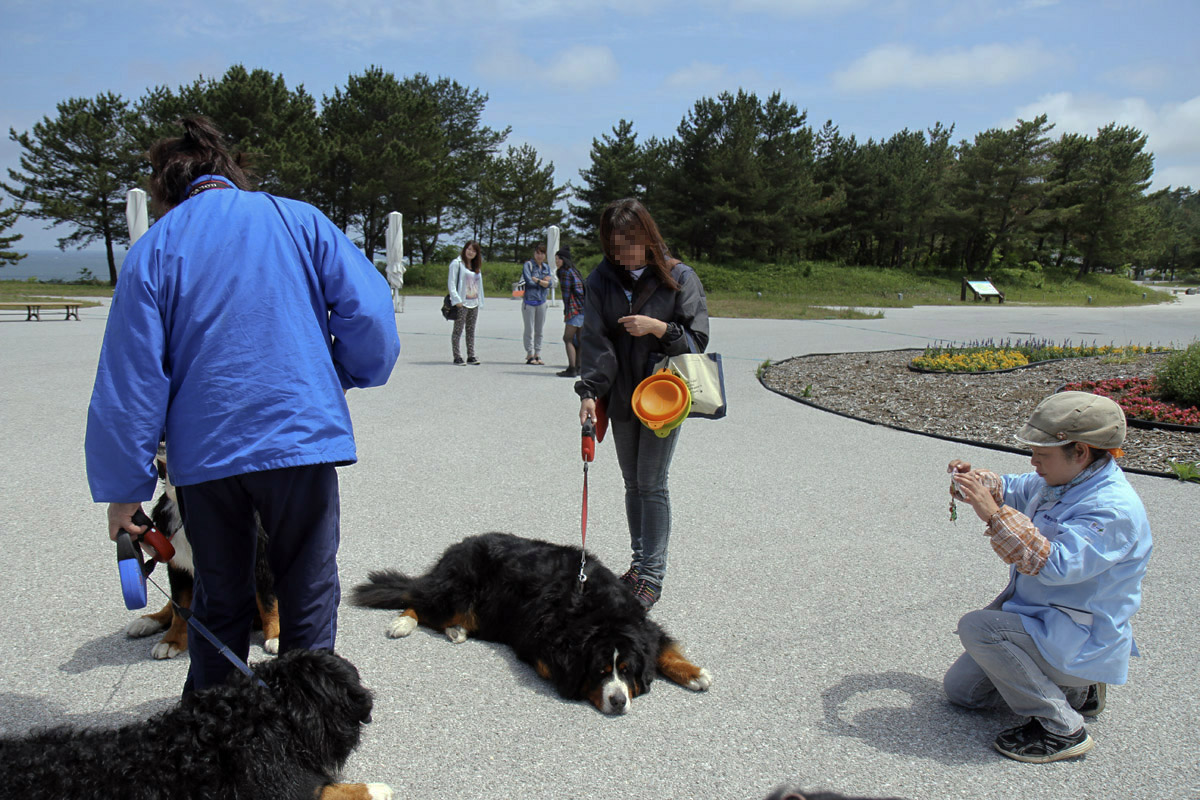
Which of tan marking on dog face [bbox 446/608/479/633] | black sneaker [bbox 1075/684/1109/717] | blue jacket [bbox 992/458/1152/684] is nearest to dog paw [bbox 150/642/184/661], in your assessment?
tan marking on dog face [bbox 446/608/479/633]

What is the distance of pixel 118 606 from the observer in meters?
3.70

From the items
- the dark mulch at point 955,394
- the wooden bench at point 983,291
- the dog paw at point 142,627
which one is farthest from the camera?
the wooden bench at point 983,291

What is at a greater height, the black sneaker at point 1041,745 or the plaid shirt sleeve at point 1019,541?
the plaid shirt sleeve at point 1019,541

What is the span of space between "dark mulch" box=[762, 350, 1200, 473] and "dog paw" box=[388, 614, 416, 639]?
608 cm

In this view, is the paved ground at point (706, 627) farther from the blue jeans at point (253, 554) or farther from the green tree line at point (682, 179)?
the green tree line at point (682, 179)

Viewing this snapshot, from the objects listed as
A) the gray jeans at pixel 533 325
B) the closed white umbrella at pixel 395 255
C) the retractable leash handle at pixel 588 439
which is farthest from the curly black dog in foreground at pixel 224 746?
the closed white umbrella at pixel 395 255

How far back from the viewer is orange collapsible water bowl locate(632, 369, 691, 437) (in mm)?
3535

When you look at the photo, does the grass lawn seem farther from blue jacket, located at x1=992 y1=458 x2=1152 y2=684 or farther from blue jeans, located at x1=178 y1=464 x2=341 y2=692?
blue jeans, located at x1=178 y1=464 x2=341 y2=692

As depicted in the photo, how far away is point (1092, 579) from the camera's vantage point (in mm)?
2650

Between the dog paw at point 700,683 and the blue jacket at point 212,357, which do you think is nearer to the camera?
the blue jacket at point 212,357

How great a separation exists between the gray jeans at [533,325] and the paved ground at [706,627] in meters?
4.19

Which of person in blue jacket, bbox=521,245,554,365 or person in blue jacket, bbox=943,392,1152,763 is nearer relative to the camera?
person in blue jacket, bbox=943,392,1152,763

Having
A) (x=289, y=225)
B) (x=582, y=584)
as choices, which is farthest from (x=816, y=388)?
(x=289, y=225)

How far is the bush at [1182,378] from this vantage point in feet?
25.8
